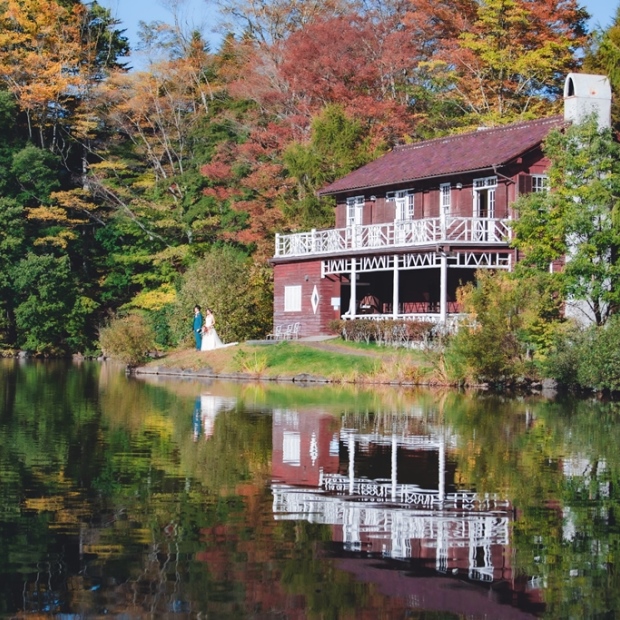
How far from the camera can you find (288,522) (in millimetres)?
11812

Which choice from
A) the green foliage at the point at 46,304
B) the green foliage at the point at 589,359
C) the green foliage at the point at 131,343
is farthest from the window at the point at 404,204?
the green foliage at the point at 46,304

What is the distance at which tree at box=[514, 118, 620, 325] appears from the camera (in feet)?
110

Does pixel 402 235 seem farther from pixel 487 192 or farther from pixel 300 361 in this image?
pixel 300 361

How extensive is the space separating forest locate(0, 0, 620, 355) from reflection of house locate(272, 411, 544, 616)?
2939cm

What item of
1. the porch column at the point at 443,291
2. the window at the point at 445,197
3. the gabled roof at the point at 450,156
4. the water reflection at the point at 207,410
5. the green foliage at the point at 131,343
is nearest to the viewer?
the water reflection at the point at 207,410

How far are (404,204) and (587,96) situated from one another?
9146 millimetres

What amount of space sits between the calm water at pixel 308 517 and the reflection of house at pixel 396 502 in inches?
1.3

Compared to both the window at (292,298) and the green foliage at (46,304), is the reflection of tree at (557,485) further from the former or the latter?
the green foliage at (46,304)

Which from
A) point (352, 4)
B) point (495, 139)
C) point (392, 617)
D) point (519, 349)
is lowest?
point (392, 617)

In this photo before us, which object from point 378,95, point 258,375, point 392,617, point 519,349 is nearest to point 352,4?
point 378,95

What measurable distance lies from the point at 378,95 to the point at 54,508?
1836 inches

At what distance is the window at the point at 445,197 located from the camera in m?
44.5

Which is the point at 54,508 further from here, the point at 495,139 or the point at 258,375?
the point at 495,139

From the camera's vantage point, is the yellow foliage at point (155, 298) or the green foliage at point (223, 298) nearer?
the green foliage at point (223, 298)
